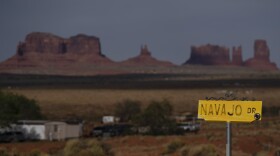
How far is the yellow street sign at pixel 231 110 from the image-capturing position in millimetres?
9586

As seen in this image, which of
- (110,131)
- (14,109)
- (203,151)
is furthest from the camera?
(110,131)

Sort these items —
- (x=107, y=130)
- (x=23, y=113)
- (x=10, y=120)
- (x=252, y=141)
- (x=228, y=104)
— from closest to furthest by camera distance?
(x=228, y=104) < (x=252, y=141) < (x=10, y=120) < (x=107, y=130) < (x=23, y=113)

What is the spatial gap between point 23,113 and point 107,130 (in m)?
9.45

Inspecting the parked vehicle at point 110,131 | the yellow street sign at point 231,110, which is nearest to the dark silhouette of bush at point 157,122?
the parked vehicle at point 110,131

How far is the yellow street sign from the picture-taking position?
9.59 metres

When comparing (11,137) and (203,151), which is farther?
(11,137)

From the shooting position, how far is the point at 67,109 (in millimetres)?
83875

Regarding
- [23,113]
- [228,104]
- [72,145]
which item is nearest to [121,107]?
[23,113]

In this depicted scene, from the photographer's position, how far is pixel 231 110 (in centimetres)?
973

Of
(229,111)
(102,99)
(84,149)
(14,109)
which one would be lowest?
(102,99)

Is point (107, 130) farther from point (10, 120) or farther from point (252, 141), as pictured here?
point (252, 141)

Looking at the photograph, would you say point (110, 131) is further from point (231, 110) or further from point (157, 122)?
point (231, 110)

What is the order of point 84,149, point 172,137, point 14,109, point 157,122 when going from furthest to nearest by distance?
point 157,122 < point 14,109 < point 172,137 < point 84,149

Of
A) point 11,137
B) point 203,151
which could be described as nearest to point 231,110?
point 203,151
